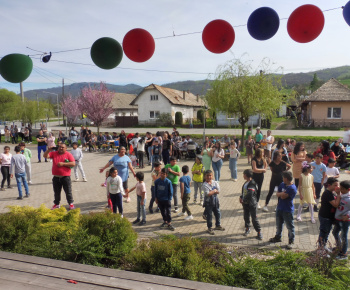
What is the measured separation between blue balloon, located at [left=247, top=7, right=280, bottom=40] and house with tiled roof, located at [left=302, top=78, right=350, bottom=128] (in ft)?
106

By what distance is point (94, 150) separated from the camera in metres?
21.8

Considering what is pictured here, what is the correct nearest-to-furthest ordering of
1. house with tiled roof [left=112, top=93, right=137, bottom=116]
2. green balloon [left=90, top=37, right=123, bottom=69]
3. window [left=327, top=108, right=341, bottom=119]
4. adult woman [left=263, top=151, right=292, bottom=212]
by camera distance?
green balloon [left=90, top=37, right=123, bottom=69] → adult woman [left=263, top=151, right=292, bottom=212] → window [left=327, top=108, right=341, bottom=119] → house with tiled roof [left=112, top=93, right=137, bottom=116]

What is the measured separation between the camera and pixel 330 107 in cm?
3422

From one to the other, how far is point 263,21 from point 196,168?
4.89 m

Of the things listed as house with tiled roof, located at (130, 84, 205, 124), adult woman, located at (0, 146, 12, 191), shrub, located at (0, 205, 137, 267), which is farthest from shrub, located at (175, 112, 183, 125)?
shrub, located at (0, 205, 137, 267)

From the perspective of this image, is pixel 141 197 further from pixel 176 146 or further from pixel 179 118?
pixel 179 118

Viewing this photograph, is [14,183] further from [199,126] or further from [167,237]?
[199,126]

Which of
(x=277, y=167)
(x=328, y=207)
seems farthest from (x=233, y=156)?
(x=328, y=207)

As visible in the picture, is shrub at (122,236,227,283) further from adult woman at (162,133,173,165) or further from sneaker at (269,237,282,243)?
adult woman at (162,133,173,165)

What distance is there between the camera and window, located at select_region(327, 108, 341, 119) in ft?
112

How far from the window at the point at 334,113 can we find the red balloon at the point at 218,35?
1330 inches

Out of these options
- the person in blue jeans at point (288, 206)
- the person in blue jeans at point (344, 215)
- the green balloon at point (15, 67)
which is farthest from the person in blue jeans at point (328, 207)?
the green balloon at point (15, 67)

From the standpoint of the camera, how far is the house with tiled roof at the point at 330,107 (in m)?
33.5

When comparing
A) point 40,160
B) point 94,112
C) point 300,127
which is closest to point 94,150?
point 40,160
